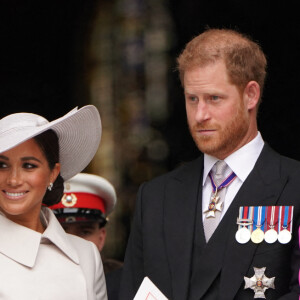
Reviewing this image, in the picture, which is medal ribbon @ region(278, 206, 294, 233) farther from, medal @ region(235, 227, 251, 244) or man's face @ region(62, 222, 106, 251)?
man's face @ region(62, 222, 106, 251)

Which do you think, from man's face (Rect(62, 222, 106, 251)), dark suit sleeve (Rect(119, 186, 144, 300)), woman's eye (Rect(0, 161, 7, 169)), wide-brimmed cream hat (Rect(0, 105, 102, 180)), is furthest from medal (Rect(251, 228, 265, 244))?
man's face (Rect(62, 222, 106, 251))

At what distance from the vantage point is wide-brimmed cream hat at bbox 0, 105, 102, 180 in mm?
3996

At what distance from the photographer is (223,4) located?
7027mm

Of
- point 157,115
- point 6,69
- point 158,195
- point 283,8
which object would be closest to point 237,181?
point 158,195

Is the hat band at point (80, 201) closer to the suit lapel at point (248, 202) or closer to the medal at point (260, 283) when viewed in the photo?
the suit lapel at point (248, 202)

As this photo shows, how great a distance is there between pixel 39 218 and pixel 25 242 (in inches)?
8.4

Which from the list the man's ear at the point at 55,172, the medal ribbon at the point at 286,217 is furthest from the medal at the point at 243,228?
the man's ear at the point at 55,172

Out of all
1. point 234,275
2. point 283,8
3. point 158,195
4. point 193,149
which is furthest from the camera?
point 193,149

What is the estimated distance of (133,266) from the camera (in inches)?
165

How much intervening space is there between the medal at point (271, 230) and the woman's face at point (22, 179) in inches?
35.4

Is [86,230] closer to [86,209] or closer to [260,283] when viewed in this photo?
[86,209]

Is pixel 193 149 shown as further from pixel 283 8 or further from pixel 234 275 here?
pixel 234 275

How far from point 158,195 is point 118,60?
371 cm

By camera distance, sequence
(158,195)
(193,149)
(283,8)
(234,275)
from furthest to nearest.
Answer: (193,149) < (283,8) < (158,195) < (234,275)
